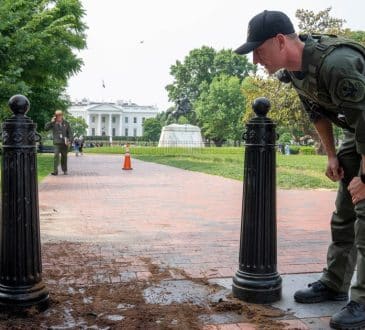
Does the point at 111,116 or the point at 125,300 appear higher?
the point at 111,116

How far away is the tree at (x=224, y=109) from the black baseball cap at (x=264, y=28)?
196 feet

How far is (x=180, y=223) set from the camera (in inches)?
254

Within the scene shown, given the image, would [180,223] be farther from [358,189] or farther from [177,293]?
[358,189]

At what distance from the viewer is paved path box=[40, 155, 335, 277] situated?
177 inches

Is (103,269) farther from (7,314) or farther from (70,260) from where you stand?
(7,314)

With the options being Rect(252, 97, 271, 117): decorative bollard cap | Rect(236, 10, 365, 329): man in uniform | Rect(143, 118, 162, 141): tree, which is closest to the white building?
Rect(143, 118, 162, 141): tree

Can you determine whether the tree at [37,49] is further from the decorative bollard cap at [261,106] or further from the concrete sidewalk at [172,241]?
the decorative bollard cap at [261,106]

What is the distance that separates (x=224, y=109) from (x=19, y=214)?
61058 mm

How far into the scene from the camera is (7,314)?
2.91 meters

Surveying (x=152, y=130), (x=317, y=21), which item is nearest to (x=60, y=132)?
(x=317, y=21)

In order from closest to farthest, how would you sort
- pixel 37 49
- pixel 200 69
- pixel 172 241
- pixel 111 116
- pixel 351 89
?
pixel 351 89 < pixel 172 241 < pixel 37 49 < pixel 200 69 < pixel 111 116

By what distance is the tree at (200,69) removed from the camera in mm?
73438

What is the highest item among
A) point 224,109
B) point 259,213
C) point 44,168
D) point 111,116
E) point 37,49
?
point 111,116

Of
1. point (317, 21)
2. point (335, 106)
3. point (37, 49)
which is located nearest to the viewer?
point (335, 106)
